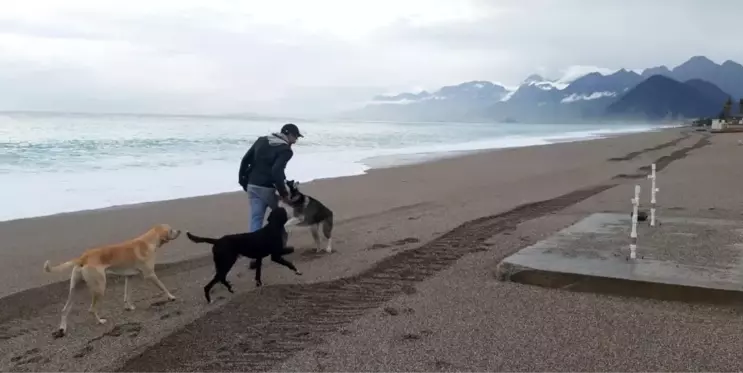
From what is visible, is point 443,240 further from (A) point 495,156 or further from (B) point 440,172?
(A) point 495,156

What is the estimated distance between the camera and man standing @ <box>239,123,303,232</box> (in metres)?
7.69

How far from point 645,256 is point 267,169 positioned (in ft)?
14.6

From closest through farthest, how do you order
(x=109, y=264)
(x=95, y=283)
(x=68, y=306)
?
(x=68, y=306)
(x=95, y=283)
(x=109, y=264)

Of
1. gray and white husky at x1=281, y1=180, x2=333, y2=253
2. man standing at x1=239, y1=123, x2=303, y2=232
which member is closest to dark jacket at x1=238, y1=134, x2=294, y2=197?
man standing at x1=239, y1=123, x2=303, y2=232

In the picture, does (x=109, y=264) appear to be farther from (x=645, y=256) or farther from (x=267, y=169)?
(x=645, y=256)

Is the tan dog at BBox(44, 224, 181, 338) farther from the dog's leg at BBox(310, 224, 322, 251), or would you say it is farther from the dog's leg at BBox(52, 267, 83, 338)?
the dog's leg at BBox(310, 224, 322, 251)

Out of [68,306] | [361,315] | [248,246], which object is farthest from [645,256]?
[68,306]

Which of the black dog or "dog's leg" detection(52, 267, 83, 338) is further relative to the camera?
the black dog

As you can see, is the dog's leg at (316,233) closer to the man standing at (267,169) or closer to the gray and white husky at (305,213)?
the gray and white husky at (305,213)

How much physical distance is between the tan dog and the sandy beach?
20 cm

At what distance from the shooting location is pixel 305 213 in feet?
27.4

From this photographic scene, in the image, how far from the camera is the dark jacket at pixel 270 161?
7.66 meters

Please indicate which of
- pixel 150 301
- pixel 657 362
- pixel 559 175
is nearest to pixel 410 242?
pixel 150 301

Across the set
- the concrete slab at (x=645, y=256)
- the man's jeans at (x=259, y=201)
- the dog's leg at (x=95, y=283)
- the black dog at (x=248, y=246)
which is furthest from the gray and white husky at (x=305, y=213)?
the dog's leg at (x=95, y=283)
